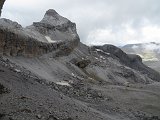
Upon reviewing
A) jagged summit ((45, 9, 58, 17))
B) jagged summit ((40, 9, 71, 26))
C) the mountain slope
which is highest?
jagged summit ((45, 9, 58, 17))

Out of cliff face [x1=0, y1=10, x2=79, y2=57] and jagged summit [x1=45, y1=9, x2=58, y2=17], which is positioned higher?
jagged summit [x1=45, y1=9, x2=58, y2=17]

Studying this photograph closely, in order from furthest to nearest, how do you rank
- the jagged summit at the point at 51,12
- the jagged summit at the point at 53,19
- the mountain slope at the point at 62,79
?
the jagged summit at the point at 51,12, the jagged summit at the point at 53,19, the mountain slope at the point at 62,79

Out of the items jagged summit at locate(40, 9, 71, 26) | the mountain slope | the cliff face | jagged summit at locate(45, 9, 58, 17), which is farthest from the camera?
jagged summit at locate(45, 9, 58, 17)

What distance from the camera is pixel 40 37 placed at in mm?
51031

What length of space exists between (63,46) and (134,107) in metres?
24.9

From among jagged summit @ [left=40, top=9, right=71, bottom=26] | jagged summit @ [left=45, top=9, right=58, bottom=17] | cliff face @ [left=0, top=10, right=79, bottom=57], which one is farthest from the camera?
jagged summit @ [left=45, top=9, right=58, bottom=17]

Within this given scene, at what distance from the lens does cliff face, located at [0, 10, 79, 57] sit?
128 feet

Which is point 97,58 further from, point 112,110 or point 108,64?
point 112,110

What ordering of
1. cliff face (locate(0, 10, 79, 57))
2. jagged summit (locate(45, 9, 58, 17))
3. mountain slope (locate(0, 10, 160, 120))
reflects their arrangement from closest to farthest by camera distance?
mountain slope (locate(0, 10, 160, 120)) → cliff face (locate(0, 10, 79, 57)) → jagged summit (locate(45, 9, 58, 17))

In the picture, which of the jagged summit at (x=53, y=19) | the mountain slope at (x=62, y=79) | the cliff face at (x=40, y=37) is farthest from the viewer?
the jagged summit at (x=53, y=19)

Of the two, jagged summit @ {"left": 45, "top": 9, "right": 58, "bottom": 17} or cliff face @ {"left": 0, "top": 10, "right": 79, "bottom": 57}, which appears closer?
cliff face @ {"left": 0, "top": 10, "right": 79, "bottom": 57}

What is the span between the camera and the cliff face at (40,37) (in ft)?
128

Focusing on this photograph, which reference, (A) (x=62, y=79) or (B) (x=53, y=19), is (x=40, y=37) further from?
(B) (x=53, y=19)

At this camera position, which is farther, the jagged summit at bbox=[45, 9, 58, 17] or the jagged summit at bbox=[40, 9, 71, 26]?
the jagged summit at bbox=[45, 9, 58, 17]
